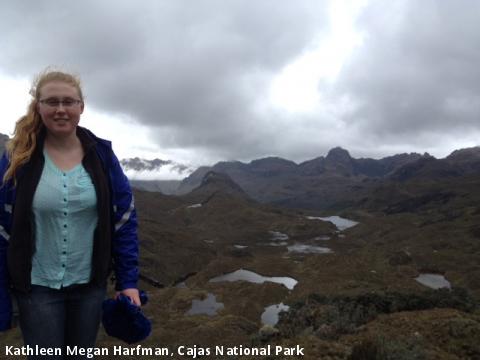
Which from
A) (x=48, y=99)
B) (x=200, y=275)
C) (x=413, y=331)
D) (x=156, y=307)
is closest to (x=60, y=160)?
(x=48, y=99)

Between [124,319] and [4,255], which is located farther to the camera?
[124,319]

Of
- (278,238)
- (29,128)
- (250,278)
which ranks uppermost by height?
(29,128)

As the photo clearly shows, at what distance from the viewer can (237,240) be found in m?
128

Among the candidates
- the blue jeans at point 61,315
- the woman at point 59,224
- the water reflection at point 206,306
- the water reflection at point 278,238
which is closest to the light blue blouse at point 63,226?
the woman at point 59,224

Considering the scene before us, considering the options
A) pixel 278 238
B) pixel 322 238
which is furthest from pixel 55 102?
pixel 278 238

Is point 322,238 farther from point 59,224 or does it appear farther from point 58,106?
point 58,106

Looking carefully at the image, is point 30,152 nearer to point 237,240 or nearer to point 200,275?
point 200,275

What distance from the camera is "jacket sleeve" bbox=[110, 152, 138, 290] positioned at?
4.54 metres

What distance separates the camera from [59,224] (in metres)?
4.15

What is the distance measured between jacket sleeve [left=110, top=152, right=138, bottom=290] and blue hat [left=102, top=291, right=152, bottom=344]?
206 millimetres

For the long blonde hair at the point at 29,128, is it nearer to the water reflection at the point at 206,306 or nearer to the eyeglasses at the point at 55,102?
the eyeglasses at the point at 55,102

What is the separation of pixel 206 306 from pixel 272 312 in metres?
7.15

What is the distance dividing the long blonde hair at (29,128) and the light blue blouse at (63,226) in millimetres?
234

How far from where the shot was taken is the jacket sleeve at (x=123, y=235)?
4535 millimetres
